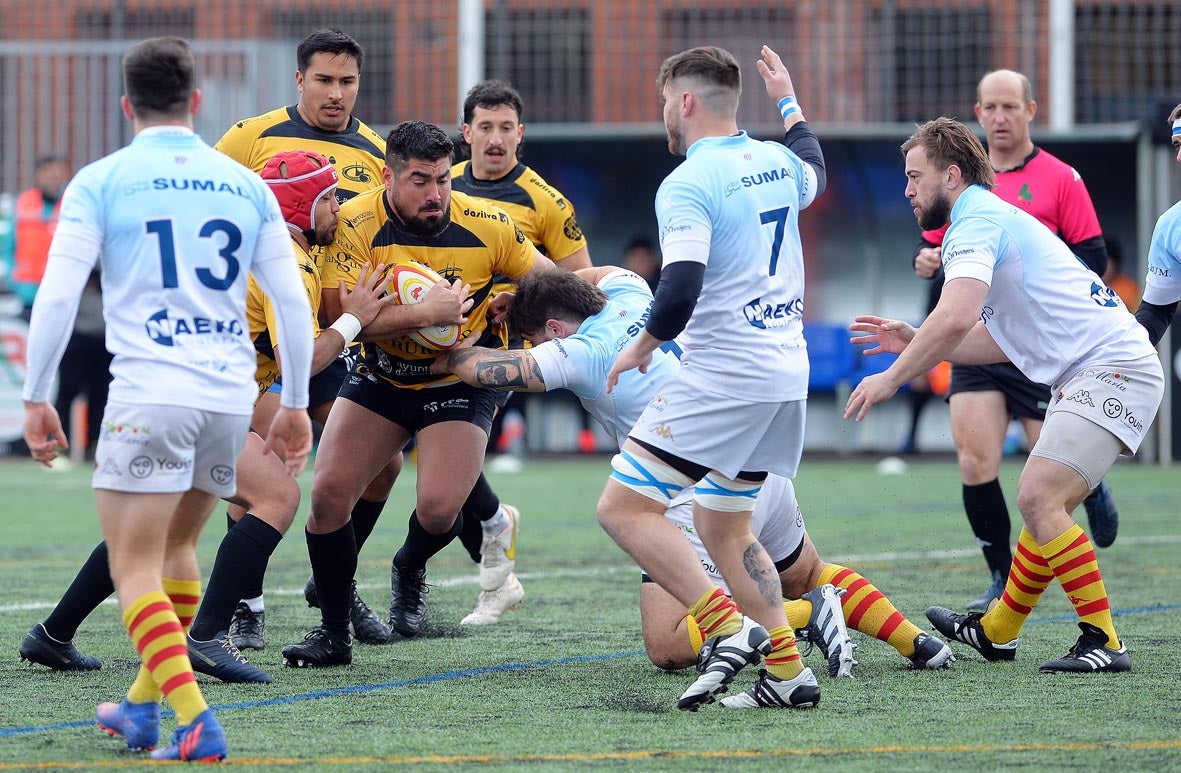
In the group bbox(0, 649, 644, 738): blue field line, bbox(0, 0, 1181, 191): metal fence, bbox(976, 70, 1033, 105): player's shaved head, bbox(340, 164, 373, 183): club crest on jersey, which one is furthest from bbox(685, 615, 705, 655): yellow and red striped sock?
bbox(0, 0, 1181, 191): metal fence

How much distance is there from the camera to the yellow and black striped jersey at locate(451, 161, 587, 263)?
707cm

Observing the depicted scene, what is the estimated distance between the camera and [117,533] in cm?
390

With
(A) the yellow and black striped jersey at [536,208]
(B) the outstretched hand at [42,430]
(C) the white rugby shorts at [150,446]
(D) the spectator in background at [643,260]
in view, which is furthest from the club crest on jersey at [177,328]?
(D) the spectator in background at [643,260]

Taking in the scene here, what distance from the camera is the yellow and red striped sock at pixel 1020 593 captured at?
17.7 ft

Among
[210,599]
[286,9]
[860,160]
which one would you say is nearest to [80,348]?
[286,9]

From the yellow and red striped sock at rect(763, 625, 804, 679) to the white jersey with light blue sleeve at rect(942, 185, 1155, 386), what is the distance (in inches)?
55.2

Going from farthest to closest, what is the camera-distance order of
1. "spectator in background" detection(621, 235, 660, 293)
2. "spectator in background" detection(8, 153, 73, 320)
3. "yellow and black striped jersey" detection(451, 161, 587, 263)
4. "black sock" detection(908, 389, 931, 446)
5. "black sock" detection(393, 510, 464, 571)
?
"black sock" detection(908, 389, 931, 446), "spectator in background" detection(621, 235, 660, 293), "spectator in background" detection(8, 153, 73, 320), "yellow and black striped jersey" detection(451, 161, 587, 263), "black sock" detection(393, 510, 464, 571)

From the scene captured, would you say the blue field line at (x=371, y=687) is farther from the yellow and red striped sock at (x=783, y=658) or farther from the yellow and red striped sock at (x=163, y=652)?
the yellow and red striped sock at (x=783, y=658)

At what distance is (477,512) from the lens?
680cm

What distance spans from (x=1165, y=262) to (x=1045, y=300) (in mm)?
655

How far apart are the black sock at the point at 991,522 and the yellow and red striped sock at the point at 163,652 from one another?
4076mm

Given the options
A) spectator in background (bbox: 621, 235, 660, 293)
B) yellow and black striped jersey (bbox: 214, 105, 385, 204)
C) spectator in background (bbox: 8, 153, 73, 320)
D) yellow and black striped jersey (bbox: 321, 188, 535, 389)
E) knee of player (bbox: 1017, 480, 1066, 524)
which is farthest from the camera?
spectator in background (bbox: 621, 235, 660, 293)

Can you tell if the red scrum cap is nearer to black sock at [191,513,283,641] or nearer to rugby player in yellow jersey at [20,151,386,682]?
rugby player in yellow jersey at [20,151,386,682]

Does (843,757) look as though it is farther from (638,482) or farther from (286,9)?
(286,9)
